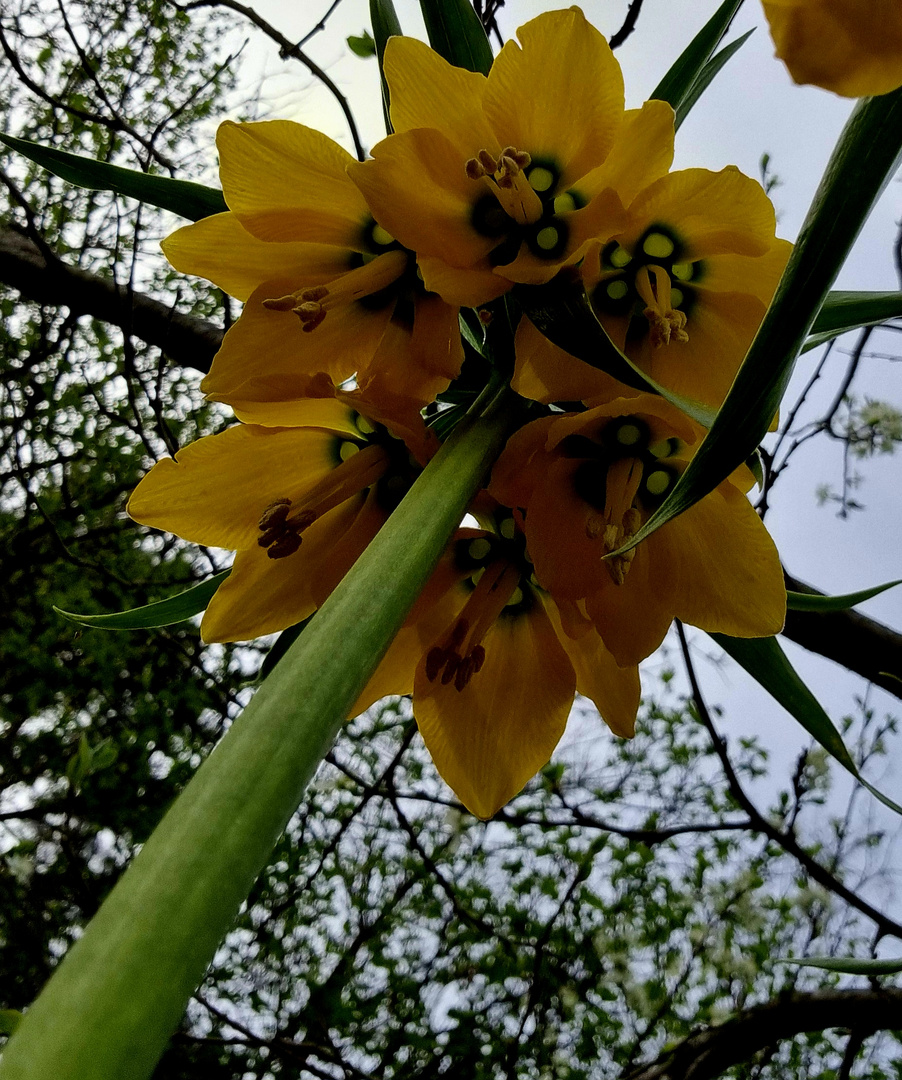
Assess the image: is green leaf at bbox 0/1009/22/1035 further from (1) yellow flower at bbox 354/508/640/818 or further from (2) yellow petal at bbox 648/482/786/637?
(2) yellow petal at bbox 648/482/786/637

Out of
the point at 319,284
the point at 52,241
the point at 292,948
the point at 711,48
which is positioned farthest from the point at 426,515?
the point at 52,241

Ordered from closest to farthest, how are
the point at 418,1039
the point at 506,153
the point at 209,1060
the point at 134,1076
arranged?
1. the point at 134,1076
2. the point at 506,153
3. the point at 418,1039
4. the point at 209,1060

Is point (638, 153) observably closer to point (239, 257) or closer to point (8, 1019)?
point (239, 257)

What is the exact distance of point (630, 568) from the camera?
0.41 m

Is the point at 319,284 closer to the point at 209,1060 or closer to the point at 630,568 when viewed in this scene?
the point at 630,568

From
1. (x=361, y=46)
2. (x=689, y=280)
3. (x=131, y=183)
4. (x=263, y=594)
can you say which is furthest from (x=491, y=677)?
(x=361, y=46)

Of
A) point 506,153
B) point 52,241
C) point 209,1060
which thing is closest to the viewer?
point 506,153

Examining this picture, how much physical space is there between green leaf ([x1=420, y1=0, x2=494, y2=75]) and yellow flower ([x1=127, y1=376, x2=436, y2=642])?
20cm

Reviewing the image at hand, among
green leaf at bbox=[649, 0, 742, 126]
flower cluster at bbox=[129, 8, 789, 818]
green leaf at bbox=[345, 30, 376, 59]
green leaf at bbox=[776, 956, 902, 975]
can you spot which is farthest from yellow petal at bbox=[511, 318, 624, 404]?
green leaf at bbox=[345, 30, 376, 59]

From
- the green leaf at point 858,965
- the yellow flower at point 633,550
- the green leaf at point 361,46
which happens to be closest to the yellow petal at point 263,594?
the yellow flower at point 633,550

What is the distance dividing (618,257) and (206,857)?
0.37 m

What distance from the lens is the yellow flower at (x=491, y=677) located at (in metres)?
0.44

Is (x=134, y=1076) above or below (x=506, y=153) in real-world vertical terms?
below

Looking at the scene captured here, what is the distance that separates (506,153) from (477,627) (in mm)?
221
